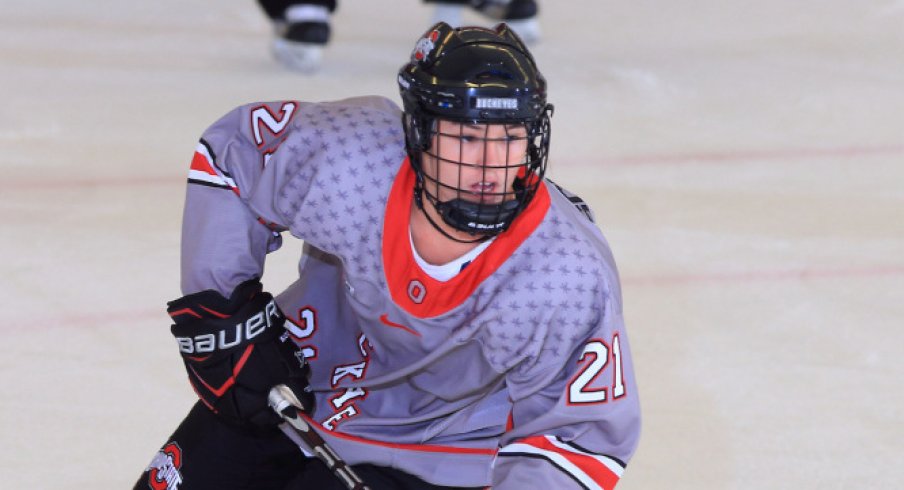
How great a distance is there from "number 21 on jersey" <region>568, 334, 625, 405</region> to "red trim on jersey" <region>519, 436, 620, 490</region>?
7 cm

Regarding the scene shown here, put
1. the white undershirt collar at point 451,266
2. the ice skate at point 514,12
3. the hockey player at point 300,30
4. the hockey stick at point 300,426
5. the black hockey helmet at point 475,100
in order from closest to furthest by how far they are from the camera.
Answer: the black hockey helmet at point 475,100 < the white undershirt collar at point 451,266 < the hockey stick at point 300,426 < the hockey player at point 300,30 < the ice skate at point 514,12

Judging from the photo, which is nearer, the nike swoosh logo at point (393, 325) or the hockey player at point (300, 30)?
the nike swoosh logo at point (393, 325)

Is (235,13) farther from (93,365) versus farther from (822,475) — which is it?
(822,475)

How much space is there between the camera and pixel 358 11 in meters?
5.84

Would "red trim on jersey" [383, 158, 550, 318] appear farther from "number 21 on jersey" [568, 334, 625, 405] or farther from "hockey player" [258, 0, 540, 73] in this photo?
"hockey player" [258, 0, 540, 73]

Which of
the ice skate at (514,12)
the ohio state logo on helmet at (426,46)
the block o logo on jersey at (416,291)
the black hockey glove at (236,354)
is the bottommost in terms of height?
the ice skate at (514,12)

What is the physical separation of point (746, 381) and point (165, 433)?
1279 millimetres

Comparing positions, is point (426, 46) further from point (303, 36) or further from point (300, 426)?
point (303, 36)

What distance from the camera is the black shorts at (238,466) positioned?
6.57 ft

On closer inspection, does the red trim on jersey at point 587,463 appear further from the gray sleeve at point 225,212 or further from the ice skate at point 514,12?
the ice skate at point 514,12

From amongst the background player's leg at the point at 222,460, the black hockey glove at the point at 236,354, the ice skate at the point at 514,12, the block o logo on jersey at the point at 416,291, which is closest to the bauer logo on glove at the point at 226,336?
the black hockey glove at the point at 236,354

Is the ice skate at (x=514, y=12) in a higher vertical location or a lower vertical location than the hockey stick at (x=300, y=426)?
lower

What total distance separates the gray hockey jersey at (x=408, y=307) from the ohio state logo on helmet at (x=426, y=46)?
16cm

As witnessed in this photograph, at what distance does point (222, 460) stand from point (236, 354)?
19 centimetres
